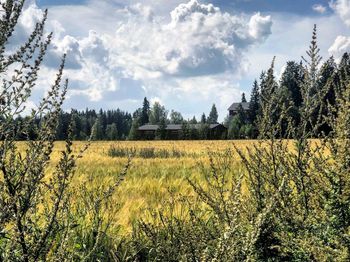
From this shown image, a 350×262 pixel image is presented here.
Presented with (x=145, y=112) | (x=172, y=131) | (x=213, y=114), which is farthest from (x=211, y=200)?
(x=213, y=114)

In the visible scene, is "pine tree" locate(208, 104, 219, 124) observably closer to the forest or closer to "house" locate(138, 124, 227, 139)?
"house" locate(138, 124, 227, 139)

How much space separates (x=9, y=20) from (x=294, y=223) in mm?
2438

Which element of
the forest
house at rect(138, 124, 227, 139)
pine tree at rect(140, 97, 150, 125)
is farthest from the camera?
pine tree at rect(140, 97, 150, 125)

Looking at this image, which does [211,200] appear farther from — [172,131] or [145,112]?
[145,112]

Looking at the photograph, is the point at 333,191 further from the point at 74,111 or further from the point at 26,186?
the point at 26,186

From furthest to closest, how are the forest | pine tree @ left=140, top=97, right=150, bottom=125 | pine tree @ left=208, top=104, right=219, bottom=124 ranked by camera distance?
pine tree @ left=208, top=104, right=219, bottom=124
pine tree @ left=140, top=97, right=150, bottom=125
the forest

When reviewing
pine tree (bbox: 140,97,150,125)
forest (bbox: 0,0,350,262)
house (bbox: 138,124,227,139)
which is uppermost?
pine tree (bbox: 140,97,150,125)

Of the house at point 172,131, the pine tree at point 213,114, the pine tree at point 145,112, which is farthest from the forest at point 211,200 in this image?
the pine tree at point 213,114

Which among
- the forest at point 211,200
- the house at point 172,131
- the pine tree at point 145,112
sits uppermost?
the pine tree at point 145,112

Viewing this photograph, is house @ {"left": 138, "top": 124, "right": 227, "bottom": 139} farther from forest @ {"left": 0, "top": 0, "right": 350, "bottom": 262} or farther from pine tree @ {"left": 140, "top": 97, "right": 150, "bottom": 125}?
forest @ {"left": 0, "top": 0, "right": 350, "bottom": 262}

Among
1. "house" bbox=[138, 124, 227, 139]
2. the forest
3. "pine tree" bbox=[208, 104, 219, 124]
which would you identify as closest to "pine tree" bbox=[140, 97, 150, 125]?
"house" bbox=[138, 124, 227, 139]

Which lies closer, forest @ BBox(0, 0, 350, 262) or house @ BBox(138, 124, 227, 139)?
forest @ BBox(0, 0, 350, 262)

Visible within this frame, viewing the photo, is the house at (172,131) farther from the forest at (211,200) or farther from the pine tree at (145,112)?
the forest at (211,200)

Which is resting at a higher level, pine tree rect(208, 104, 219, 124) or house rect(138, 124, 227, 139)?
pine tree rect(208, 104, 219, 124)
